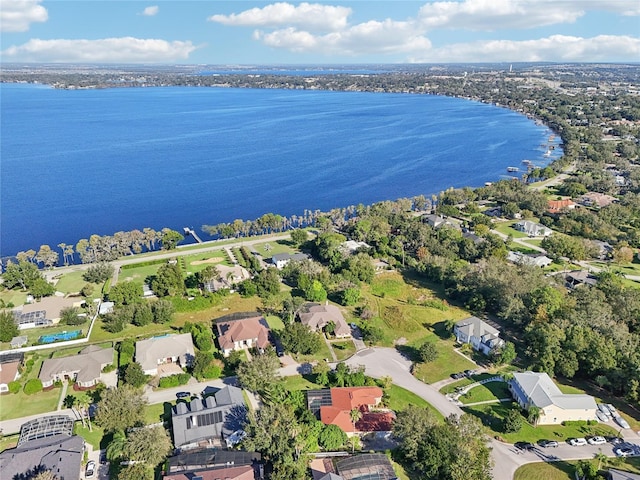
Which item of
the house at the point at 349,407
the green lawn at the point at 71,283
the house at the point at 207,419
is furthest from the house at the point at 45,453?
the green lawn at the point at 71,283

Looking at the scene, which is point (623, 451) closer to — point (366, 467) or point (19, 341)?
point (366, 467)

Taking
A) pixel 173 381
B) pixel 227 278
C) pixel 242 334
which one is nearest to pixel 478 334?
pixel 242 334

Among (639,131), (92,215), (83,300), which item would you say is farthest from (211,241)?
(639,131)

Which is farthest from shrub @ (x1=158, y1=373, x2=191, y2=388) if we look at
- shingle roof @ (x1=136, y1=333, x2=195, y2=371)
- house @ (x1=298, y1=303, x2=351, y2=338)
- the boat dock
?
the boat dock

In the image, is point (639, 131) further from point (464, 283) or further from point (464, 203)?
point (464, 283)

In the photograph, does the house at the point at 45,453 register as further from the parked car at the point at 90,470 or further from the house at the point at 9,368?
the house at the point at 9,368

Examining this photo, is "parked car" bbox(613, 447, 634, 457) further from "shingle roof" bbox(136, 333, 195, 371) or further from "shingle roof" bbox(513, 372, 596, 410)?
"shingle roof" bbox(136, 333, 195, 371)
